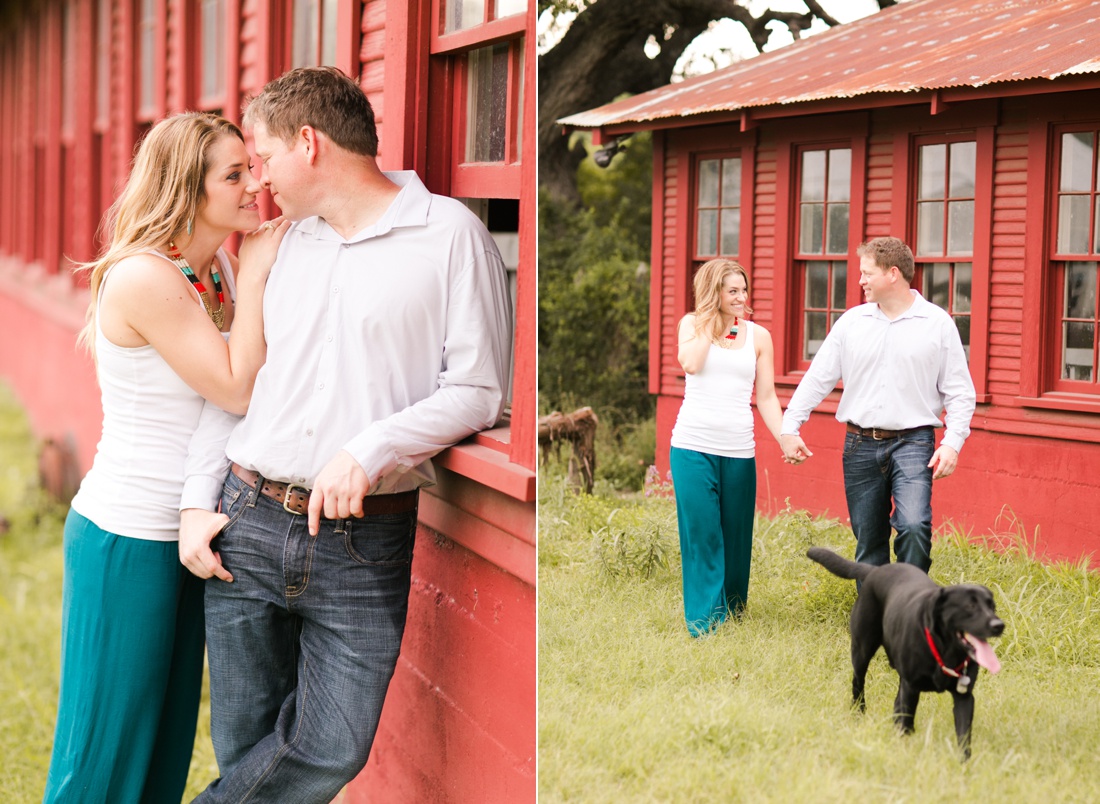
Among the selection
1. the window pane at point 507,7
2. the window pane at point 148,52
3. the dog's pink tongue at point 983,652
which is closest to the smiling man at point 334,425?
the window pane at point 507,7

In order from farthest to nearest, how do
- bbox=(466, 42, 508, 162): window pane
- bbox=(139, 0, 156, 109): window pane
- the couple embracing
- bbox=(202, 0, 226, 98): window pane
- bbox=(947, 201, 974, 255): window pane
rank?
bbox=(139, 0, 156, 109): window pane < bbox=(202, 0, 226, 98): window pane < bbox=(466, 42, 508, 162): window pane < the couple embracing < bbox=(947, 201, 974, 255): window pane

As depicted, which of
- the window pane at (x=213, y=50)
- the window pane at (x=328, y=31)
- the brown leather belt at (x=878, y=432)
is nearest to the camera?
the brown leather belt at (x=878, y=432)

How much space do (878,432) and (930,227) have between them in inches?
12.0

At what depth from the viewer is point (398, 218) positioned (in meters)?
2.49

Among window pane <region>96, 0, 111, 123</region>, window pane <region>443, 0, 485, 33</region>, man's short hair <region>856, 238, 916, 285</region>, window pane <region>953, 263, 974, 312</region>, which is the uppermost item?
window pane <region>96, 0, 111, 123</region>

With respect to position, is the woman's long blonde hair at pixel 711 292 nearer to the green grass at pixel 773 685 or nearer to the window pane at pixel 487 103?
the green grass at pixel 773 685

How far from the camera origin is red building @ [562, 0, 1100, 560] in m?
1.48

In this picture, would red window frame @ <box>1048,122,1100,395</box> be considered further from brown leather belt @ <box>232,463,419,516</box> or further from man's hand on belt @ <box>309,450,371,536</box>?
brown leather belt @ <box>232,463,419,516</box>

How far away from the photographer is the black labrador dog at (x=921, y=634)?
1.56 meters

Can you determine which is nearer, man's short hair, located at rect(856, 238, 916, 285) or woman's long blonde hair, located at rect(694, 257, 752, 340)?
man's short hair, located at rect(856, 238, 916, 285)

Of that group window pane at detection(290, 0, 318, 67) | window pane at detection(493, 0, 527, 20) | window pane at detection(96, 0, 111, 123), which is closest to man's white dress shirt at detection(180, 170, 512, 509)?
window pane at detection(493, 0, 527, 20)

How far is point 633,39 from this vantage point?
2070 mm

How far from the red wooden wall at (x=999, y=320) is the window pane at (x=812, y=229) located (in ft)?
0.08

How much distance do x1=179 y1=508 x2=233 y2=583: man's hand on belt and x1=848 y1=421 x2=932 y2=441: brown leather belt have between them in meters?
1.52
